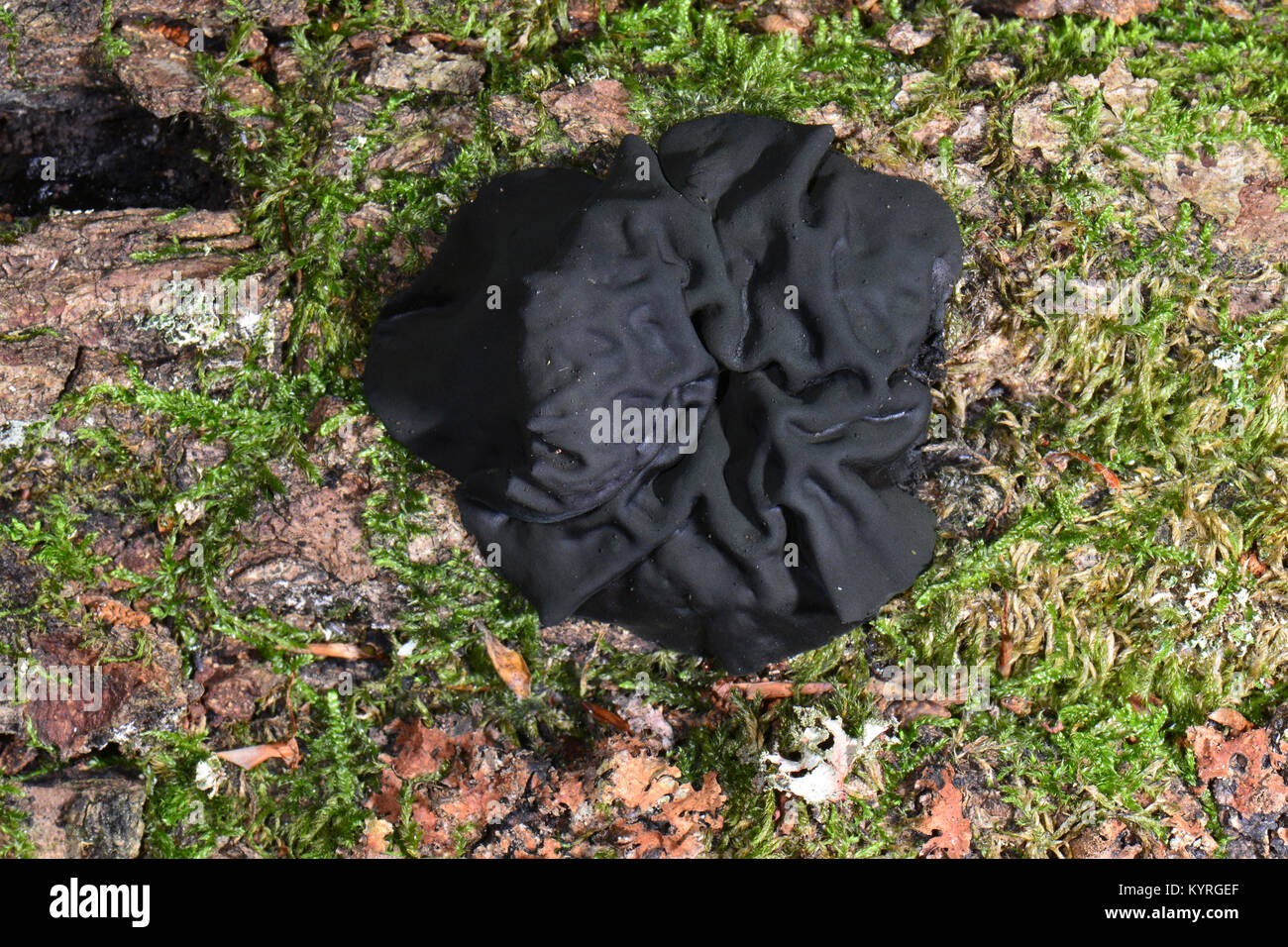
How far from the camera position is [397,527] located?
372 centimetres

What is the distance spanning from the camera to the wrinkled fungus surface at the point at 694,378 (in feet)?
9.73

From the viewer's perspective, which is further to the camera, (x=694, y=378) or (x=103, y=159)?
(x=103, y=159)

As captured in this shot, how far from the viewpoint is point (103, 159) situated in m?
3.87

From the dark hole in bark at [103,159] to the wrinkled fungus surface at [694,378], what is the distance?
3.57 feet

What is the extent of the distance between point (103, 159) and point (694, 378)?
8.59 ft

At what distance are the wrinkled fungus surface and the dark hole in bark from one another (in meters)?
1.09

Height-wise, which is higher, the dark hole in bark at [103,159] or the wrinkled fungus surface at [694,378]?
the dark hole in bark at [103,159]

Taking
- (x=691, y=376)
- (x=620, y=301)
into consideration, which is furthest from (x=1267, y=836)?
(x=620, y=301)

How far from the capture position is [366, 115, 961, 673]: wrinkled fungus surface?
2.97 m

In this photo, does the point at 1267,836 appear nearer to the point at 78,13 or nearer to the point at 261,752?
the point at 261,752

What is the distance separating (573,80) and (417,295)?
1.06m

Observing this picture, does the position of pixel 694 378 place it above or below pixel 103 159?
below

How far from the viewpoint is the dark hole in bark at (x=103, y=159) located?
3830 millimetres

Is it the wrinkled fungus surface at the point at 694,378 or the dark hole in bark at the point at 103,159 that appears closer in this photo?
the wrinkled fungus surface at the point at 694,378
